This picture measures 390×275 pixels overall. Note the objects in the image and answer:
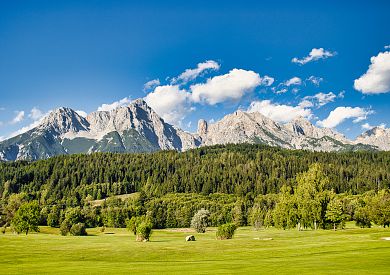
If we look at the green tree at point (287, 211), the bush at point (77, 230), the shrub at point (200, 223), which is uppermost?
the green tree at point (287, 211)

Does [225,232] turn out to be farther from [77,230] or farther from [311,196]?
[77,230]

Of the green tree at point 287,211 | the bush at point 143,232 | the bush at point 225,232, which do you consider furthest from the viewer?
the green tree at point 287,211

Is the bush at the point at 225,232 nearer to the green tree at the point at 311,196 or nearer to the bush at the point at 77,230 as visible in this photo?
the green tree at the point at 311,196

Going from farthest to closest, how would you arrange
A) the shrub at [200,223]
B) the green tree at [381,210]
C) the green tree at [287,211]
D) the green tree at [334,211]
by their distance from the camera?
1. the shrub at [200,223]
2. the green tree at [381,210]
3. the green tree at [287,211]
4. the green tree at [334,211]

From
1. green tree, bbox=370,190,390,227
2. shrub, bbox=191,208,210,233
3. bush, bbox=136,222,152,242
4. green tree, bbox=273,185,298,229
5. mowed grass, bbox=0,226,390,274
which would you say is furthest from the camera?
shrub, bbox=191,208,210,233

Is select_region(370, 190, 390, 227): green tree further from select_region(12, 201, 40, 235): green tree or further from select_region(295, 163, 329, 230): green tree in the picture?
select_region(12, 201, 40, 235): green tree


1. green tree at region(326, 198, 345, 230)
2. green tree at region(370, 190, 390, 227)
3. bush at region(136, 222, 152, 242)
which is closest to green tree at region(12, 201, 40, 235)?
bush at region(136, 222, 152, 242)

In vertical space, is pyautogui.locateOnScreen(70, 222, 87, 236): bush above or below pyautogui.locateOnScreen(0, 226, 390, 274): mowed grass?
below

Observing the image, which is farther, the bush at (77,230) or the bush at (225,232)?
the bush at (77,230)

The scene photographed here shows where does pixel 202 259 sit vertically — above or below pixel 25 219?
below

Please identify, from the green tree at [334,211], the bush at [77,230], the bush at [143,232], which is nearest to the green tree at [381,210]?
the green tree at [334,211]

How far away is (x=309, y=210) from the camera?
113m

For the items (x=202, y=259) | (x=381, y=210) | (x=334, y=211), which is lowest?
(x=202, y=259)

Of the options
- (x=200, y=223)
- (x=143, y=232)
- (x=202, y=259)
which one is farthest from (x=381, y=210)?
(x=202, y=259)
